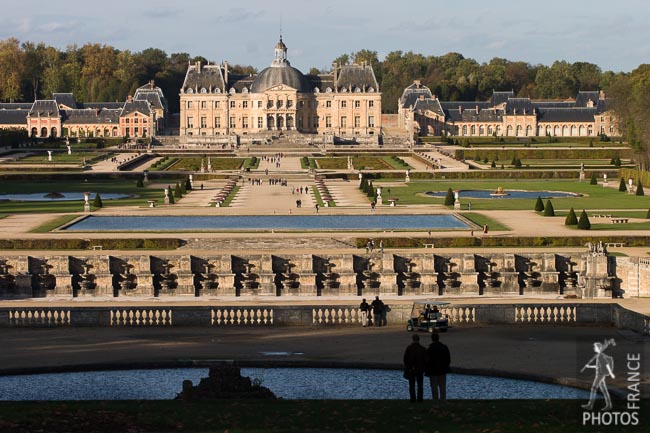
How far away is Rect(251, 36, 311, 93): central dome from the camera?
500ft

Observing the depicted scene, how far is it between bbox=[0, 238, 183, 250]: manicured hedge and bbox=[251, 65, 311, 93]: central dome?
347 feet

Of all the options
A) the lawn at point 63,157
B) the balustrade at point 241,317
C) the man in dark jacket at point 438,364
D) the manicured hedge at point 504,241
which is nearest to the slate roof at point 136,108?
the lawn at point 63,157

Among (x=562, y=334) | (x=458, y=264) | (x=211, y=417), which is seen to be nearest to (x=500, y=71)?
(x=458, y=264)

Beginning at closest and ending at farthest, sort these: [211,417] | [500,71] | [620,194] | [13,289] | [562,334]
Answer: [211,417], [562,334], [13,289], [620,194], [500,71]

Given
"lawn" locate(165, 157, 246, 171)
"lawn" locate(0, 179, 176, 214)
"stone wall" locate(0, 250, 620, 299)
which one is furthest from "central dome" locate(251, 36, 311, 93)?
"stone wall" locate(0, 250, 620, 299)

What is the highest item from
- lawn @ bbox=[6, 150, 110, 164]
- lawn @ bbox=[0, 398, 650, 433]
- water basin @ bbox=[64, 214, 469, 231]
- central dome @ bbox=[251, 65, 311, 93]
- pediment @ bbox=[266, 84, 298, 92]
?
central dome @ bbox=[251, 65, 311, 93]

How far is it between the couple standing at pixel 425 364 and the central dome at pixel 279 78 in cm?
13150

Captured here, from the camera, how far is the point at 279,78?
500 ft

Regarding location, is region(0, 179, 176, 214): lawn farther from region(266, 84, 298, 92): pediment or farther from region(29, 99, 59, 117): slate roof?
region(29, 99, 59, 117): slate roof

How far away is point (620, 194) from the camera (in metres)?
71.8

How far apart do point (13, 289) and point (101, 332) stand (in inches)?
441

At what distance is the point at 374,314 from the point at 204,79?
4846 inches

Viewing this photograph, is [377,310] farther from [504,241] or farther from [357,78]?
[357,78]

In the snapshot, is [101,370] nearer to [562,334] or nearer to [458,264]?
[562,334]
